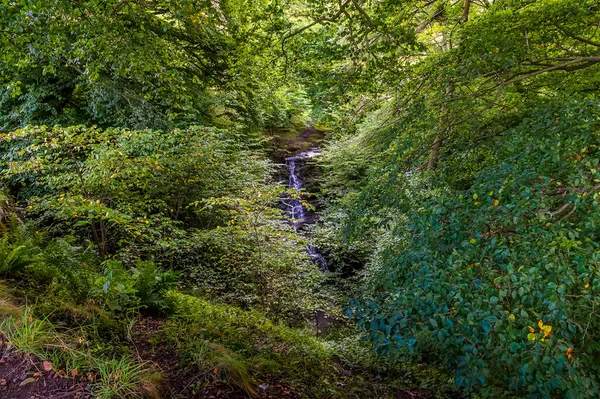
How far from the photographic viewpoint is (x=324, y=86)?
19.4 feet

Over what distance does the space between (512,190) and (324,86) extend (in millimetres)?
3765

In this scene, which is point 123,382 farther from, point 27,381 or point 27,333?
point 27,333

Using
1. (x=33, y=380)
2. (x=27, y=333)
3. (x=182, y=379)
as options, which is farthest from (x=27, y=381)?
(x=182, y=379)

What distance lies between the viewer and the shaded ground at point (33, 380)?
224cm

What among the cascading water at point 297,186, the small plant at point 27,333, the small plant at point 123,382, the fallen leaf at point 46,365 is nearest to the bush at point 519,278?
the small plant at point 123,382

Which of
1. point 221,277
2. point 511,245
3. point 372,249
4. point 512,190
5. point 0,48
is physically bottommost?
point 372,249

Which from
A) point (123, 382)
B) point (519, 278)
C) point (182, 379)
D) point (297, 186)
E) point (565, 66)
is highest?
point (565, 66)

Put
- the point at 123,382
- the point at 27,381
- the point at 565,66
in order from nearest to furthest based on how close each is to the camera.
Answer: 1. the point at 27,381
2. the point at 123,382
3. the point at 565,66

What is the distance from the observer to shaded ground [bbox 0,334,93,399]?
2.24m

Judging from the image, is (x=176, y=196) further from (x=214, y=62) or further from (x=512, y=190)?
(x=512, y=190)


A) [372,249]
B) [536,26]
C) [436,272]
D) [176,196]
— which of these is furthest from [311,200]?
[436,272]

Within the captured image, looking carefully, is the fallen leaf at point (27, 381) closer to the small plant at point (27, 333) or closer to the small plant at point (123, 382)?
the small plant at point (27, 333)

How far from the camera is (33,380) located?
231 centimetres

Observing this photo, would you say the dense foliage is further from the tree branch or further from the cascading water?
the cascading water
